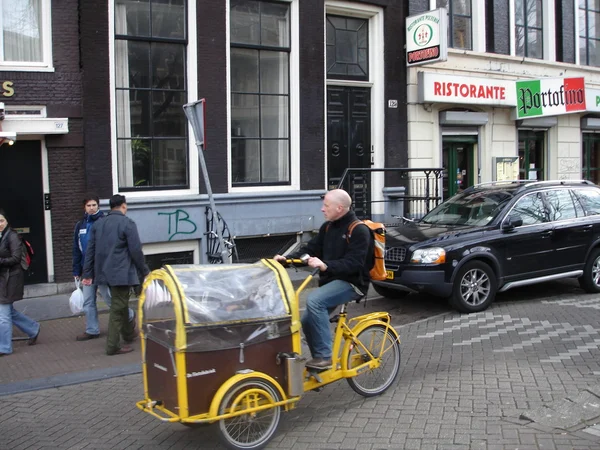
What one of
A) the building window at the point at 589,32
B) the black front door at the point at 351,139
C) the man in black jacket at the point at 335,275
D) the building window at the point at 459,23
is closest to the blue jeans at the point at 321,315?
the man in black jacket at the point at 335,275

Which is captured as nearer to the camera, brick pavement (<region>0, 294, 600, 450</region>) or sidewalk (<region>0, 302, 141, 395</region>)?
brick pavement (<region>0, 294, 600, 450</region>)

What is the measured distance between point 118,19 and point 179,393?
8.48 m

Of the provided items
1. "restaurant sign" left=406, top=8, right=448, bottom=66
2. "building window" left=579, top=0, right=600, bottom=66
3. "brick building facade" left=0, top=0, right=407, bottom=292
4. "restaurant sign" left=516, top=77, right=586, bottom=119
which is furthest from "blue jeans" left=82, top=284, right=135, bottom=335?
"building window" left=579, top=0, right=600, bottom=66

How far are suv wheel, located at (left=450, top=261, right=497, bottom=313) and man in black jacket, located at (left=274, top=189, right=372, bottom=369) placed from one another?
11.9 feet

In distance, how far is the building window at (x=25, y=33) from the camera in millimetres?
10531

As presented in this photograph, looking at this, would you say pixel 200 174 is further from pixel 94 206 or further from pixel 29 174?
pixel 94 206

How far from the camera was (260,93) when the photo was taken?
42.8 feet

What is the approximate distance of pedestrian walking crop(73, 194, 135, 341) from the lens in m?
8.15

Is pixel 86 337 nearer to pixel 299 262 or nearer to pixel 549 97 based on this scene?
pixel 299 262

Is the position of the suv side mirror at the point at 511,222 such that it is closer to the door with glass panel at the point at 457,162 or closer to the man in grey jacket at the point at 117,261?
the man in grey jacket at the point at 117,261

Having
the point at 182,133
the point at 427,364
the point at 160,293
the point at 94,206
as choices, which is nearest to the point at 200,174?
the point at 182,133

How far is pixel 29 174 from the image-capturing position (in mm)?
10500

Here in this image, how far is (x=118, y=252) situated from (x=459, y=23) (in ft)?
40.0

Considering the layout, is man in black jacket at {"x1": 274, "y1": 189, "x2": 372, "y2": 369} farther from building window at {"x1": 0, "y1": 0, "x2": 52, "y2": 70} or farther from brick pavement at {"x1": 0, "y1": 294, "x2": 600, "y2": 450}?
building window at {"x1": 0, "y1": 0, "x2": 52, "y2": 70}
